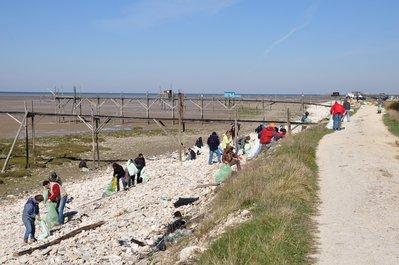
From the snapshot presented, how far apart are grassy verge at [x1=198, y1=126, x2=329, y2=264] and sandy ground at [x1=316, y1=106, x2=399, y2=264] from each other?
1.01 ft

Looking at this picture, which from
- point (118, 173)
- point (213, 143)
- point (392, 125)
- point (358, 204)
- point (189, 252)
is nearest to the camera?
point (189, 252)

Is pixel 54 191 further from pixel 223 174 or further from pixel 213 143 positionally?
pixel 213 143

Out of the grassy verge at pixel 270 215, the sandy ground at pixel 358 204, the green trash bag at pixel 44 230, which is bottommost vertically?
the green trash bag at pixel 44 230

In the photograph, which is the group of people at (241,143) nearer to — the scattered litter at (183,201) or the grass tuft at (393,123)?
the scattered litter at (183,201)

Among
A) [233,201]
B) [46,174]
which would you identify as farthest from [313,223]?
[46,174]

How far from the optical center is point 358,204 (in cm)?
1021

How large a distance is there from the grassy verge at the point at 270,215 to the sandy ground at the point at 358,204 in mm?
307

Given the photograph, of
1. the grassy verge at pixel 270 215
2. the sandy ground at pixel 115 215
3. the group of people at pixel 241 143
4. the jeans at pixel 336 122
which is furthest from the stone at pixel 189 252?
the jeans at pixel 336 122

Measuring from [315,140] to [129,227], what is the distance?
1147 cm

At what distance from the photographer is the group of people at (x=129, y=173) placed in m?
18.8

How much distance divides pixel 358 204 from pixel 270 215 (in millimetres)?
2689

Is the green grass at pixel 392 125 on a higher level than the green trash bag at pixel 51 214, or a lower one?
higher

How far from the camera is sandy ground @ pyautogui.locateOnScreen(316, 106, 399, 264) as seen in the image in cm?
718

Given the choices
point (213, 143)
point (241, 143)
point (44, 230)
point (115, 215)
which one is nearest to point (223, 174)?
point (115, 215)
